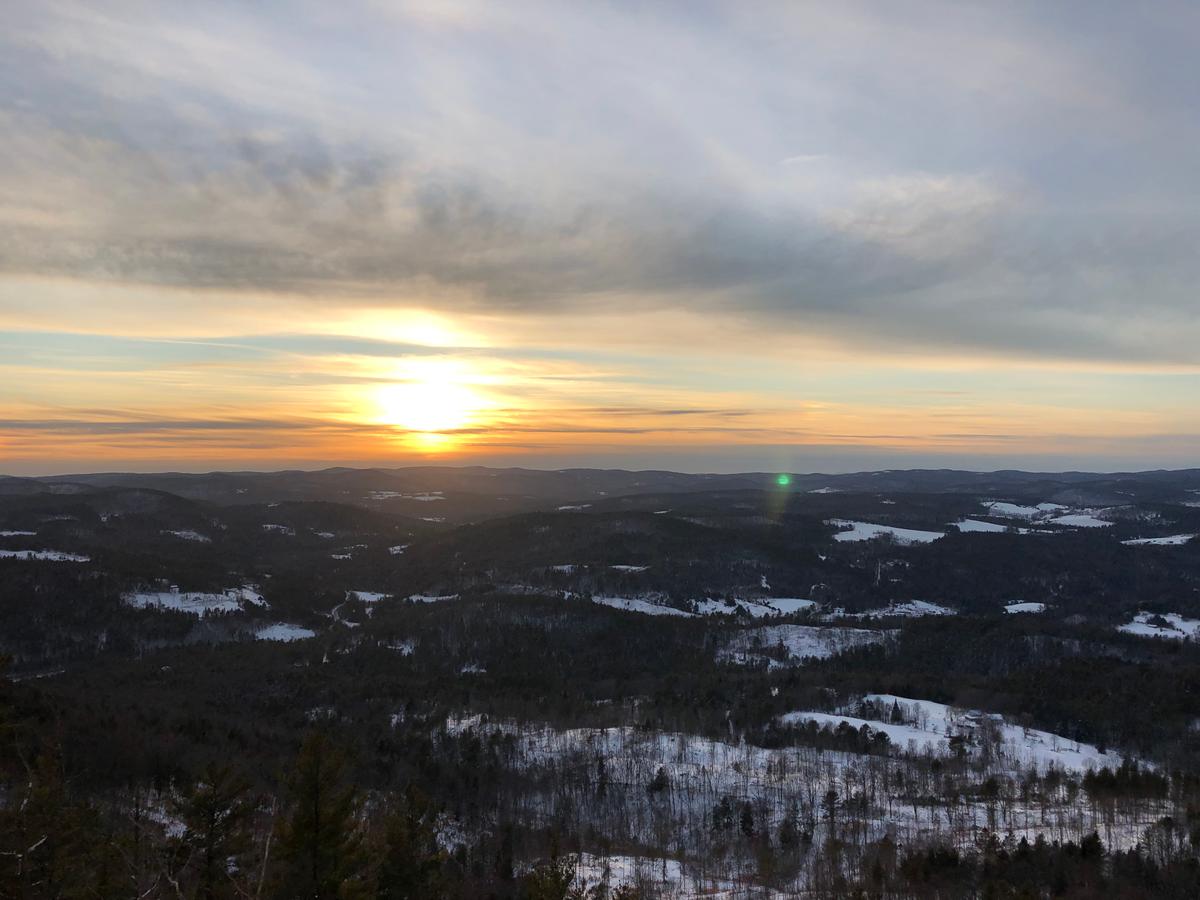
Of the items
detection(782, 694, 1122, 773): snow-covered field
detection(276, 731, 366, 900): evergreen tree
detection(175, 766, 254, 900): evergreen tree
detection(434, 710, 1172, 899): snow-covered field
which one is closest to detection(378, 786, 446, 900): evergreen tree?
detection(276, 731, 366, 900): evergreen tree

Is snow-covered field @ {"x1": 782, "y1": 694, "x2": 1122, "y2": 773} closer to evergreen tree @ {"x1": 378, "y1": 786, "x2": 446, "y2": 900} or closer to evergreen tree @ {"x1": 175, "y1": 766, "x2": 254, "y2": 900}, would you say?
evergreen tree @ {"x1": 378, "y1": 786, "x2": 446, "y2": 900}

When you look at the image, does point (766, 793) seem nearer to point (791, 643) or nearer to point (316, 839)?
point (316, 839)

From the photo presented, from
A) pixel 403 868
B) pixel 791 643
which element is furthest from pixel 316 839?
pixel 791 643

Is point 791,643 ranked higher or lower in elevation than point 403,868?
lower

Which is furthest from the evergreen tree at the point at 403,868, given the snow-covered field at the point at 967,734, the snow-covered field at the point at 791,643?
the snow-covered field at the point at 791,643

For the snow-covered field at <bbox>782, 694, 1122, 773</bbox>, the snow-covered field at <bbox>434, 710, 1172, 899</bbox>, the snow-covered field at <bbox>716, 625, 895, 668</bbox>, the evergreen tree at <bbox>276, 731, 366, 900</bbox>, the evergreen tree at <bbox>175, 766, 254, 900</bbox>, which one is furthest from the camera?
the snow-covered field at <bbox>716, 625, 895, 668</bbox>

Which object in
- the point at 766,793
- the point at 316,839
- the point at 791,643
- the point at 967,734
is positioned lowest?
the point at 791,643

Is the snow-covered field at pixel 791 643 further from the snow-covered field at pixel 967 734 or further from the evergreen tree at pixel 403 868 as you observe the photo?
the evergreen tree at pixel 403 868

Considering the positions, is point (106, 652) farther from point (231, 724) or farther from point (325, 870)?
point (325, 870)

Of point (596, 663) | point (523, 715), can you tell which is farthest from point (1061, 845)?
point (596, 663)
